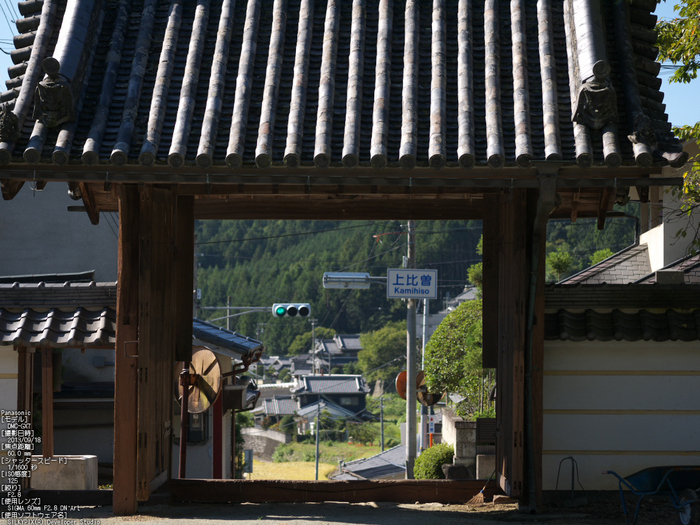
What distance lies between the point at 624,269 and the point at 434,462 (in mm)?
6381

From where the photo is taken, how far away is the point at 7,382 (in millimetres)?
7363

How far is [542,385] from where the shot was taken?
7.06 metres

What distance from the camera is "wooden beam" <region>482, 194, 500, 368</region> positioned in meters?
8.20

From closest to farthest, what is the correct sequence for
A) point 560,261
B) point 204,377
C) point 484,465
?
point 204,377, point 484,465, point 560,261

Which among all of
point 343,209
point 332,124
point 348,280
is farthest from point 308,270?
point 332,124

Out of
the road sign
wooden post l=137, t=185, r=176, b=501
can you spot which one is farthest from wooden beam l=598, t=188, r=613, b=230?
the road sign

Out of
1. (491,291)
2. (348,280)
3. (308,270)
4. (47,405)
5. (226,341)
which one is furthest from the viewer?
(308,270)

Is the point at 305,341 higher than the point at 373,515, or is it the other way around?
the point at 373,515

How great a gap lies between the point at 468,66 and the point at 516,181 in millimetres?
1457

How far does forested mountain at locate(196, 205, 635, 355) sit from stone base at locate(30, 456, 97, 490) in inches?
2849

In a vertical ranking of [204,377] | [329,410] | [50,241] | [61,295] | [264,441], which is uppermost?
[50,241]

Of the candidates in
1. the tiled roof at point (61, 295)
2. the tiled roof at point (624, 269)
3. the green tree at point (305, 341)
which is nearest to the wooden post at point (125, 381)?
the tiled roof at point (61, 295)

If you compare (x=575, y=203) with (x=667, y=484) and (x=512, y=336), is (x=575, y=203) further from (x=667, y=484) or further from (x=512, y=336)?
(x=667, y=484)

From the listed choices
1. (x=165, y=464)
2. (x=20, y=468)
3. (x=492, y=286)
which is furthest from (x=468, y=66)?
(x=20, y=468)
